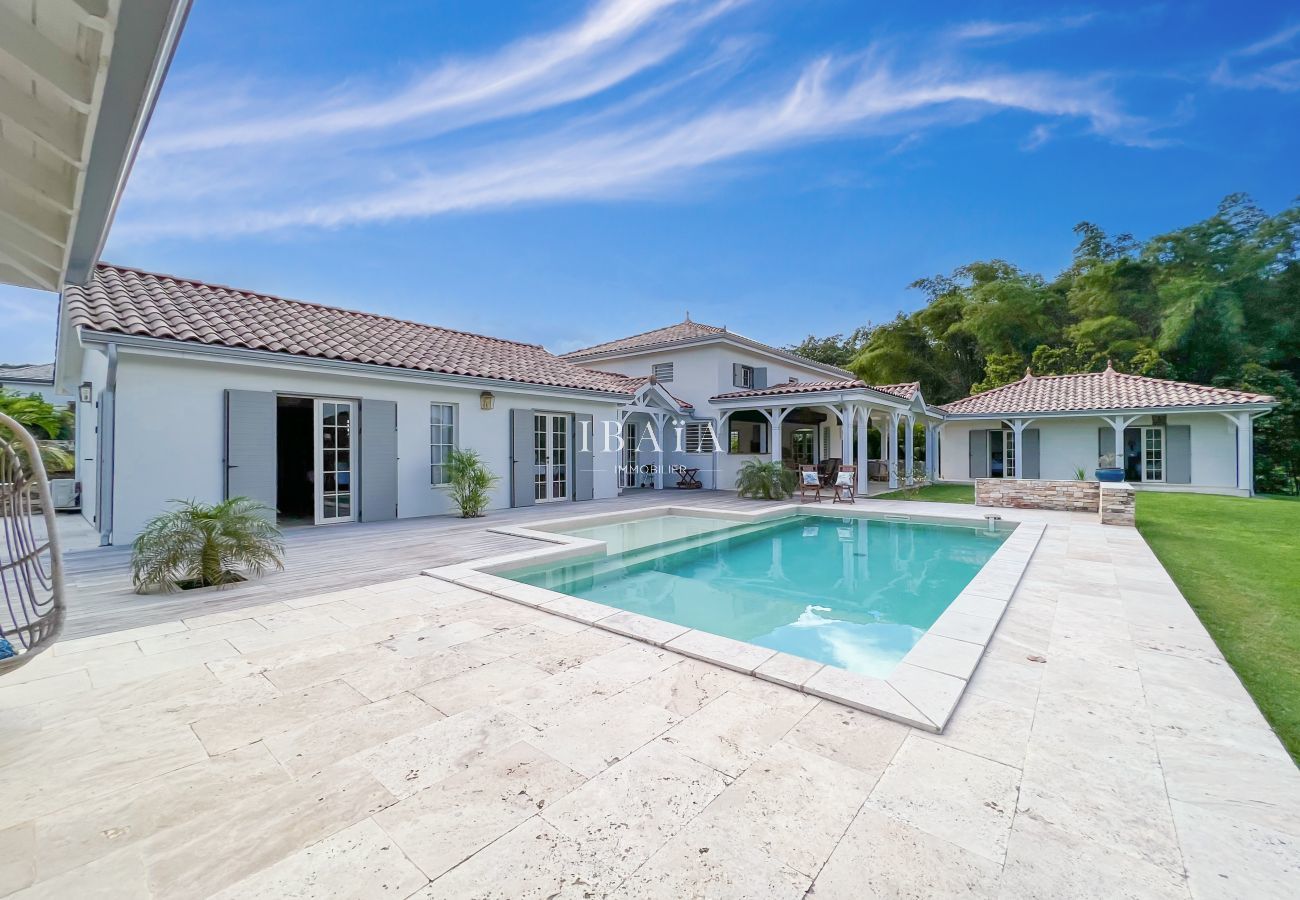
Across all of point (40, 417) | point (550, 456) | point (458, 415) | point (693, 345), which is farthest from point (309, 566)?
point (40, 417)

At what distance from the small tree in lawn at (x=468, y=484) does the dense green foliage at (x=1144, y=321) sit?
82.1 feet

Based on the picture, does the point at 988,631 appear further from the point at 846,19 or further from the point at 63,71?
the point at 846,19

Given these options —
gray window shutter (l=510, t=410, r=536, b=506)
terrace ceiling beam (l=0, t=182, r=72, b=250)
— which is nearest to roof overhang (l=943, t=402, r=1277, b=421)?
gray window shutter (l=510, t=410, r=536, b=506)

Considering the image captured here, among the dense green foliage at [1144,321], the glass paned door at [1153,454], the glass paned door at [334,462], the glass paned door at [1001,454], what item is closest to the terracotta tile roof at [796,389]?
the glass paned door at [1001,454]

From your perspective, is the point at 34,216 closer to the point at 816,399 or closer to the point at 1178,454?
the point at 816,399

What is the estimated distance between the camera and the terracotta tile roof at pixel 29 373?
65.3 ft

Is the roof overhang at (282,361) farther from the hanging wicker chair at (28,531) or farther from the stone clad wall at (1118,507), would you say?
the stone clad wall at (1118,507)

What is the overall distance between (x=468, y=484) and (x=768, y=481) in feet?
24.6

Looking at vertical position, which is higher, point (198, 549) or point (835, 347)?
point (835, 347)

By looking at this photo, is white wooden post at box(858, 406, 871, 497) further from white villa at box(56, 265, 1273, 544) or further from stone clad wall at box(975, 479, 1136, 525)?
stone clad wall at box(975, 479, 1136, 525)

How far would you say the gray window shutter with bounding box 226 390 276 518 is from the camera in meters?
8.03

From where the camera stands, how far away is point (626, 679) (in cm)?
324

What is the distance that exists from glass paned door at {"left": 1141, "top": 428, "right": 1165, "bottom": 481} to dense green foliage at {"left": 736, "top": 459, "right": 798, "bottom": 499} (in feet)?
38.8

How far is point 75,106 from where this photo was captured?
2.30 meters
